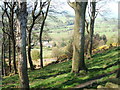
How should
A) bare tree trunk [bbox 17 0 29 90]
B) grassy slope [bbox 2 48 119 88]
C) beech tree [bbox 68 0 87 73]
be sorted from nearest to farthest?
bare tree trunk [bbox 17 0 29 90] < grassy slope [bbox 2 48 119 88] < beech tree [bbox 68 0 87 73]

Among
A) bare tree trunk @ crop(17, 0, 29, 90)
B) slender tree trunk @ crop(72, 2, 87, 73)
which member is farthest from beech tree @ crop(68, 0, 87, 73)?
bare tree trunk @ crop(17, 0, 29, 90)

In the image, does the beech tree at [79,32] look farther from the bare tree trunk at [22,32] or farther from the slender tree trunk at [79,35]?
the bare tree trunk at [22,32]

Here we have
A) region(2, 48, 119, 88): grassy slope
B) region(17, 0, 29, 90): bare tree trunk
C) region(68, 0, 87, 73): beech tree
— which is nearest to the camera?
region(17, 0, 29, 90): bare tree trunk

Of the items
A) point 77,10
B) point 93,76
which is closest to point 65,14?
point 77,10

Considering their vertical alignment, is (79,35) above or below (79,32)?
below

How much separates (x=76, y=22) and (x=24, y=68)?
13.0ft

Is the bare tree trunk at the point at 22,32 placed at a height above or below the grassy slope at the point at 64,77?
above

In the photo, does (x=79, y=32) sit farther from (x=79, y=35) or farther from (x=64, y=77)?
(x=64, y=77)

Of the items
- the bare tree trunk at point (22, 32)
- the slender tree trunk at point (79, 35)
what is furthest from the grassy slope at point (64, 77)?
the bare tree trunk at point (22, 32)

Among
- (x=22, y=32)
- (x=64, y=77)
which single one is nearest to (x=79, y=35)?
(x=64, y=77)

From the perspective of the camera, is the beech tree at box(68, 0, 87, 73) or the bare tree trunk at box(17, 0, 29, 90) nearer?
the bare tree trunk at box(17, 0, 29, 90)

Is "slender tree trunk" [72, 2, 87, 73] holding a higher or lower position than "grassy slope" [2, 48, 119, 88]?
higher

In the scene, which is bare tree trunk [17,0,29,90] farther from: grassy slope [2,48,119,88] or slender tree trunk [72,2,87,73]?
slender tree trunk [72,2,87,73]

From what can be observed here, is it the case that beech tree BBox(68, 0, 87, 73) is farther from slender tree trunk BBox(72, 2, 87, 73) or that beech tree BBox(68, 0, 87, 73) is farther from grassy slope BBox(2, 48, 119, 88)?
grassy slope BBox(2, 48, 119, 88)
